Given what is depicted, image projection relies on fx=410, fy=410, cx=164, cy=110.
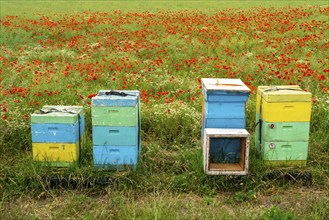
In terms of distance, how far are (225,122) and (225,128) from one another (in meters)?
0.09

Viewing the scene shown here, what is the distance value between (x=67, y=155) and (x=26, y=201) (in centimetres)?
75

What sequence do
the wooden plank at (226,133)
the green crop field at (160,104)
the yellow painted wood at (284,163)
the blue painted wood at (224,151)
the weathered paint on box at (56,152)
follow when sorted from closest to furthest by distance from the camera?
the green crop field at (160,104) → the wooden plank at (226,133) → the weathered paint on box at (56,152) → the yellow painted wood at (284,163) → the blue painted wood at (224,151)

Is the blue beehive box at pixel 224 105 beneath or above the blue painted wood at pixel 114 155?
above

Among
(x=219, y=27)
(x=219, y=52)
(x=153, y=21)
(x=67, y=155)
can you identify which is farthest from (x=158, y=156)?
(x=153, y=21)

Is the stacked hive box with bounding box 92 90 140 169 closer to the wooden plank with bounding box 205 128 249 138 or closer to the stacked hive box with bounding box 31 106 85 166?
the stacked hive box with bounding box 31 106 85 166

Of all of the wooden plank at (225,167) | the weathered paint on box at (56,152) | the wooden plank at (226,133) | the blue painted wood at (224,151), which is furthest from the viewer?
the blue painted wood at (224,151)

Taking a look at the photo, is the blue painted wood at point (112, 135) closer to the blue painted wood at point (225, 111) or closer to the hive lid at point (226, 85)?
the blue painted wood at point (225, 111)

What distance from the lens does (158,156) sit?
19.1ft

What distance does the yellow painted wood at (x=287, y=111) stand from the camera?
206 inches

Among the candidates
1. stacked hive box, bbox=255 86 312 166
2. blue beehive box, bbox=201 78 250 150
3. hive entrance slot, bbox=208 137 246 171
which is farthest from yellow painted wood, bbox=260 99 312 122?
hive entrance slot, bbox=208 137 246 171

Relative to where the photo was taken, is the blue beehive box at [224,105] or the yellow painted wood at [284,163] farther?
the yellow painted wood at [284,163]

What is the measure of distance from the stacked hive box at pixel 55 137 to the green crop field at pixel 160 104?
14cm

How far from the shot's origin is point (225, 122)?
17.5 ft

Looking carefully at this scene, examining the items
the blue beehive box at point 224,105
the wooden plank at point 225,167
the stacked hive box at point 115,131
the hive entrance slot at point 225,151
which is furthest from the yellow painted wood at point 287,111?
the stacked hive box at point 115,131
